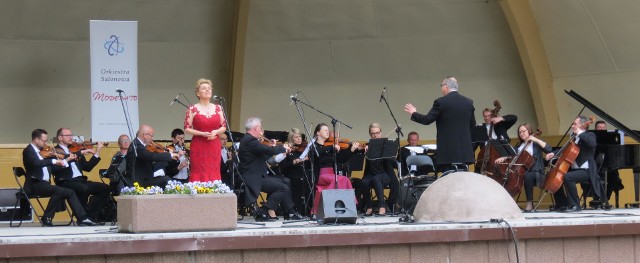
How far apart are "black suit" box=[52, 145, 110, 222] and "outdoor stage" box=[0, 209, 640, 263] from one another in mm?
4270

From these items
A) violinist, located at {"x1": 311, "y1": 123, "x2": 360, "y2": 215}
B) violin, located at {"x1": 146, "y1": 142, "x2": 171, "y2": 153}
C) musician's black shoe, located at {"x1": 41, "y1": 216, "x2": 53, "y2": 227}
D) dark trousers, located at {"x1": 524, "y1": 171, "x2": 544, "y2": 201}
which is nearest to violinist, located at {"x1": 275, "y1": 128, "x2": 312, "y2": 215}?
violinist, located at {"x1": 311, "y1": 123, "x2": 360, "y2": 215}

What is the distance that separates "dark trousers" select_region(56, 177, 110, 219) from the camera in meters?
13.5

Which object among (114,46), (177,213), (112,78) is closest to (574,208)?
(177,213)

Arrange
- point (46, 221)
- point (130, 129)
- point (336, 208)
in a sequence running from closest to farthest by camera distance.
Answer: point (336, 208)
point (46, 221)
point (130, 129)

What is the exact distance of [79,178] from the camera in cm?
1364

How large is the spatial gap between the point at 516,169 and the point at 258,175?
11.2 ft

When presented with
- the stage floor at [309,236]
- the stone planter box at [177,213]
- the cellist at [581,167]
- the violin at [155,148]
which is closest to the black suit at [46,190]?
the violin at [155,148]

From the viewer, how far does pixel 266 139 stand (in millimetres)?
13812

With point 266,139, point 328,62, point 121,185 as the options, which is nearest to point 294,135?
point 266,139

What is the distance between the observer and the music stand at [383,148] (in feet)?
45.0

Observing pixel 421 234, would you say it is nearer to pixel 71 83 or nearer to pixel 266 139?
pixel 266 139

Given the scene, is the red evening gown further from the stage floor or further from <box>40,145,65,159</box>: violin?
<box>40,145,65,159</box>: violin

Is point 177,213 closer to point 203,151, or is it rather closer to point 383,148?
point 203,151

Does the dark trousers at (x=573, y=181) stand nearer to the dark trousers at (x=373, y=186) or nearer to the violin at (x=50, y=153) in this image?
the dark trousers at (x=373, y=186)
